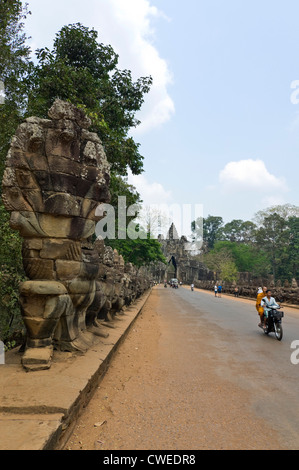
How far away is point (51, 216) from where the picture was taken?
382cm

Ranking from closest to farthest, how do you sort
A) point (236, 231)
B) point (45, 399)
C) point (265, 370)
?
point (45, 399) → point (265, 370) → point (236, 231)

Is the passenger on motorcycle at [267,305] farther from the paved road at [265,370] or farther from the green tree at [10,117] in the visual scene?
the green tree at [10,117]

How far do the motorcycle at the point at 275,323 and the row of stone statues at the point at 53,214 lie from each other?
4.94m

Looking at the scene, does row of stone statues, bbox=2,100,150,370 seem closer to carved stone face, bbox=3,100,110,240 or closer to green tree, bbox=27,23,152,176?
carved stone face, bbox=3,100,110,240

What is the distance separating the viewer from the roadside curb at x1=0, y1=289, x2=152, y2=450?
1.98m

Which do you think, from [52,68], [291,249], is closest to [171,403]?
[52,68]

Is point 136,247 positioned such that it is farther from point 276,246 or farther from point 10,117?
point 276,246

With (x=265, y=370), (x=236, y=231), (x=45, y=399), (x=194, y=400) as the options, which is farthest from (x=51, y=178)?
(x=236, y=231)

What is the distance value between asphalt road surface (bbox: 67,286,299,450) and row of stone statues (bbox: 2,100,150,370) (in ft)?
2.99

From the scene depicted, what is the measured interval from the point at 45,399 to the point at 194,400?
161 centimetres

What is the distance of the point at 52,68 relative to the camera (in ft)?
33.7

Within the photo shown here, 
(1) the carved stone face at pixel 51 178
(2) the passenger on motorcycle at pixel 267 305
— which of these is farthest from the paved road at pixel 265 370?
(1) the carved stone face at pixel 51 178

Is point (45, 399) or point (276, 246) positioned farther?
point (276, 246)

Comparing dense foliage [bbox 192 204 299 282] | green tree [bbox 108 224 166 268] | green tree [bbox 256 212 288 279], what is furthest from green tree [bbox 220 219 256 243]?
green tree [bbox 108 224 166 268]
